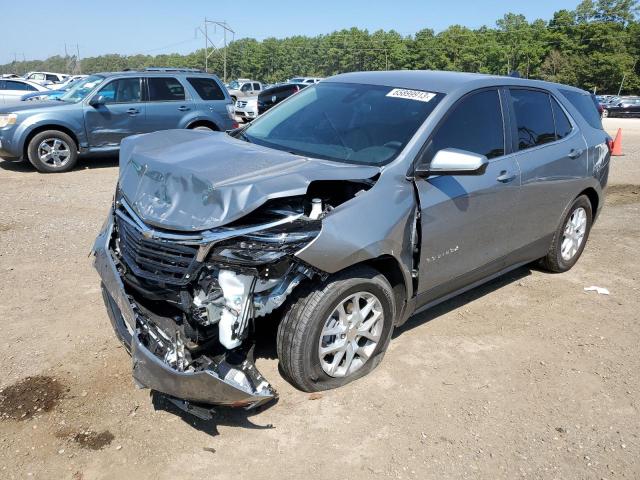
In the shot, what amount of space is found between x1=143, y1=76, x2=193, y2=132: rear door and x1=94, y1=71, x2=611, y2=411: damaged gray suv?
6870 millimetres

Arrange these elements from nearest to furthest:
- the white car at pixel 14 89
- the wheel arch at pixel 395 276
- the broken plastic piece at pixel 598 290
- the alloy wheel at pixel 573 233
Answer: the wheel arch at pixel 395 276
the broken plastic piece at pixel 598 290
the alloy wheel at pixel 573 233
the white car at pixel 14 89

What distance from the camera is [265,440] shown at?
299cm

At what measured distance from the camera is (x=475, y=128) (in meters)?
3.99

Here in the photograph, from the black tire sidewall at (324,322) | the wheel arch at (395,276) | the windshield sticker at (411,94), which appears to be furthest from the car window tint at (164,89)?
the black tire sidewall at (324,322)

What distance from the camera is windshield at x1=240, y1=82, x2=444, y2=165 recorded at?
145 inches

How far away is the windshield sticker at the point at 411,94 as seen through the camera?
3879 mm

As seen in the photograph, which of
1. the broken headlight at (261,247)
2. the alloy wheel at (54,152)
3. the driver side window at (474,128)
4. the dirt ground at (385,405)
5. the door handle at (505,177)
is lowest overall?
the dirt ground at (385,405)

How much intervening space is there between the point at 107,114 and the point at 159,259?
829cm

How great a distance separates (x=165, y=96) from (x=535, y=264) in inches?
320

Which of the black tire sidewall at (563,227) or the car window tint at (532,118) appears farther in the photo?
the black tire sidewall at (563,227)

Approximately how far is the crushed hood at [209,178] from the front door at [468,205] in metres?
Answer: 0.54

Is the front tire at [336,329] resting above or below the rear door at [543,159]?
below

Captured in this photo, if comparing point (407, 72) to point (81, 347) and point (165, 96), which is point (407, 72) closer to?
point (81, 347)

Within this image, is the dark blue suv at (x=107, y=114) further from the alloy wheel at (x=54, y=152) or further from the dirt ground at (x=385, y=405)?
the dirt ground at (x=385, y=405)
